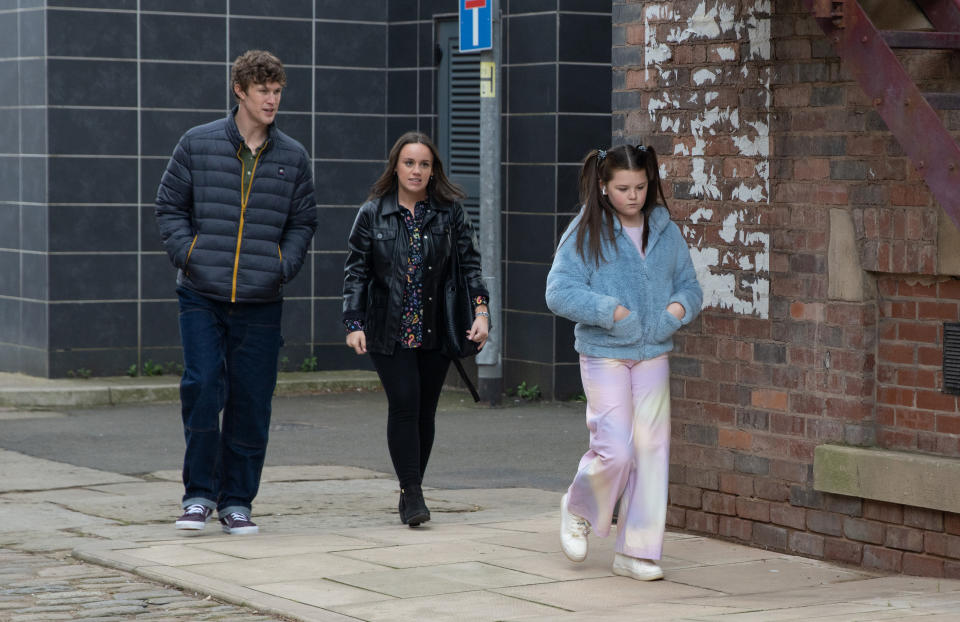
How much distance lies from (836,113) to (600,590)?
204 cm

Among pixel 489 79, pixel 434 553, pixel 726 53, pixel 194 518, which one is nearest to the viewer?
pixel 434 553

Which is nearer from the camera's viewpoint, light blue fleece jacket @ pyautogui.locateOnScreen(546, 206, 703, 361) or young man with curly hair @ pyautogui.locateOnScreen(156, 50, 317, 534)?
light blue fleece jacket @ pyautogui.locateOnScreen(546, 206, 703, 361)

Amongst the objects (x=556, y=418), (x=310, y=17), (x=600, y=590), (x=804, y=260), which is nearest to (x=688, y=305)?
(x=804, y=260)

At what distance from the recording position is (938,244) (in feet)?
21.0

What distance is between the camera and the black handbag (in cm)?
776

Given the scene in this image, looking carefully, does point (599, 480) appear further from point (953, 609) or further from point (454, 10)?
point (454, 10)

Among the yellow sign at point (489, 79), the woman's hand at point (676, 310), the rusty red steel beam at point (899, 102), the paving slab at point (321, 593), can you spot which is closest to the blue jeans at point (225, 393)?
the paving slab at point (321, 593)

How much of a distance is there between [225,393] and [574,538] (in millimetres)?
1872

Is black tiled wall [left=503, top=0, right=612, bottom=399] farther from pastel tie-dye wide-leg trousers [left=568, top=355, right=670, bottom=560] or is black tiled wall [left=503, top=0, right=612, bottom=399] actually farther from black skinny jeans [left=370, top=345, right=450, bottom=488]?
pastel tie-dye wide-leg trousers [left=568, top=355, right=670, bottom=560]

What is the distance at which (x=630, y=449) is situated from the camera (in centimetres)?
650

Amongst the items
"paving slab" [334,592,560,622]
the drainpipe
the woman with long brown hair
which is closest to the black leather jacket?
the woman with long brown hair

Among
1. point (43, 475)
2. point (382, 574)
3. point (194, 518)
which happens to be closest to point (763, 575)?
point (382, 574)

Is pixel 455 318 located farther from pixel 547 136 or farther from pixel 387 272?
pixel 547 136

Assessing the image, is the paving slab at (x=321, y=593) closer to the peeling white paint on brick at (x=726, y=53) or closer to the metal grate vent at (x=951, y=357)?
the metal grate vent at (x=951, y=357)
